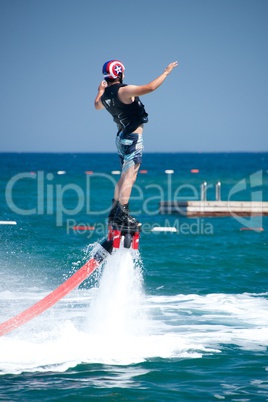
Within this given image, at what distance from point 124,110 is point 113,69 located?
0.64 metres

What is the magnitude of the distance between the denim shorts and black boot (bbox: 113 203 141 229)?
0.60 metres

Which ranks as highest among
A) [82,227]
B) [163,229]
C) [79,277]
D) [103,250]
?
[82,227]


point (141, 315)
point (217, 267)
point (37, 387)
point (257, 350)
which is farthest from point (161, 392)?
point (217, 267)

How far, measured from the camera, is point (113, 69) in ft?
37.7

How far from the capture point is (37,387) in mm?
10570

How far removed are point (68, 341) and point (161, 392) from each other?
2.44 meters

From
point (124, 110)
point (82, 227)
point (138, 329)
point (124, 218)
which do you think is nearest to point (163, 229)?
point (82, 227)

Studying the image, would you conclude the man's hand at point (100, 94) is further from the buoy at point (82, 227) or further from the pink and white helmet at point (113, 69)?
the buoy at point (82, 227)

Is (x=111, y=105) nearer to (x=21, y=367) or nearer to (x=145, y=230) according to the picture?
(x=21, y=367)

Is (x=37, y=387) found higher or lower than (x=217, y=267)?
lower

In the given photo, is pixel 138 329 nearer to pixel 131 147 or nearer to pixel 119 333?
pixel 119 333

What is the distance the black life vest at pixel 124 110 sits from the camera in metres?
11.4

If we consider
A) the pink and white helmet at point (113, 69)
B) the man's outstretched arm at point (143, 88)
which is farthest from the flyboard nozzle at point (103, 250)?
the pink and white helmet at point (113, 69)

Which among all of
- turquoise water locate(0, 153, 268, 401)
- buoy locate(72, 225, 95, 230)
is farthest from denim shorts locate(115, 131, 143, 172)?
buoy locate(72, 225, 95, 230)
